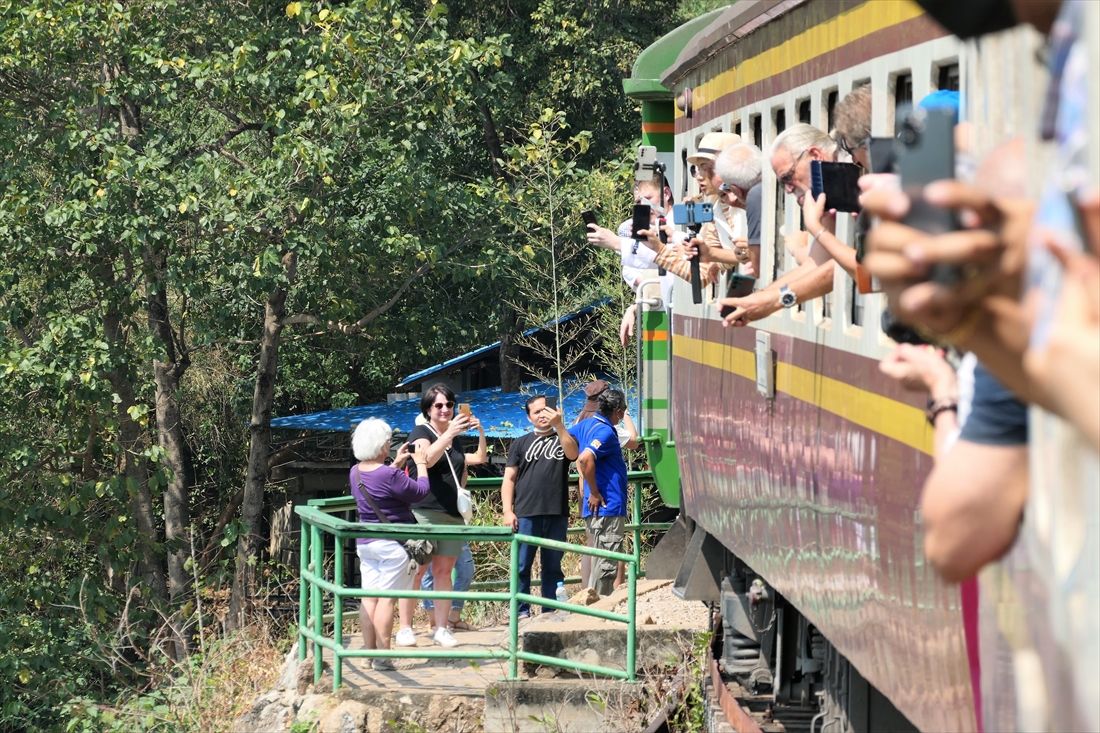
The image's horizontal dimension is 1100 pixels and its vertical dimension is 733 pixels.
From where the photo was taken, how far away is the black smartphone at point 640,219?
310 inches

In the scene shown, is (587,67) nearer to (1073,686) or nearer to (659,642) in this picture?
(659,642)

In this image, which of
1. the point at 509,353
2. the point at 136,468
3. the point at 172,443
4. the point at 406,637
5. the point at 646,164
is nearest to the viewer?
the point at 406,637

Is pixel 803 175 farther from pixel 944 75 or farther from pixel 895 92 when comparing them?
pixel 944 75

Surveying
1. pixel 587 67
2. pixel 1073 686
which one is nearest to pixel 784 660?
pixel 1073 686

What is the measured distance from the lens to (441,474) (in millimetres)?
10539

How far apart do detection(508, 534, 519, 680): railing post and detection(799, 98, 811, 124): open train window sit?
4.09 meters

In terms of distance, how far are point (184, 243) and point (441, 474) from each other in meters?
9.69

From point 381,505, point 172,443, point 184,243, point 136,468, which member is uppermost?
point 184,243

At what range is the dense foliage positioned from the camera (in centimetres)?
1853

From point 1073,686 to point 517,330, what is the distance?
912 inches

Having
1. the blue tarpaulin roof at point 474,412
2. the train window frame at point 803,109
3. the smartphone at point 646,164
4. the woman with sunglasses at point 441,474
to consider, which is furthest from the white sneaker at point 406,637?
the blue tarpaulin roof at point 474,412

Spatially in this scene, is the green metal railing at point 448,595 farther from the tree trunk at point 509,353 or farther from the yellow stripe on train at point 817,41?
the tree trunk at point 509,353

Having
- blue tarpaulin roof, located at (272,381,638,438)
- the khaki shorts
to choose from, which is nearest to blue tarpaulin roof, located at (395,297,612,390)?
blue tarpaulin roof, located at (272,381,638,438)

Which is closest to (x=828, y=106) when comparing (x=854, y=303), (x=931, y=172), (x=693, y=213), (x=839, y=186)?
(x=854, y=303)
